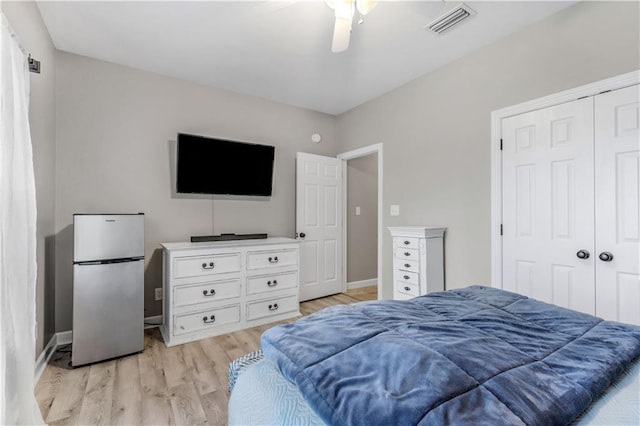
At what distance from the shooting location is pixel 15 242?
54.5 inches

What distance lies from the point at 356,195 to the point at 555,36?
2.92m

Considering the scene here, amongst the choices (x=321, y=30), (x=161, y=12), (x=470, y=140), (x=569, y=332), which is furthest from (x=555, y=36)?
(x=161, y=12)

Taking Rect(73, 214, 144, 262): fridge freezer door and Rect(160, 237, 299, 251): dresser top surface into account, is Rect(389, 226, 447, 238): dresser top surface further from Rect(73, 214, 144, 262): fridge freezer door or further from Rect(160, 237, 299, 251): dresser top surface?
Rect(73, 214, 144, 262): fridge freezer door

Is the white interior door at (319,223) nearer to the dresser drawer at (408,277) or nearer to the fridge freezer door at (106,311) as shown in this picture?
the dresser drawer at (408,277)

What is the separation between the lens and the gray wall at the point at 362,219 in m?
4.61

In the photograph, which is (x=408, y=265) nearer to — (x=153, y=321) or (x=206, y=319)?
(x=206, y=319)

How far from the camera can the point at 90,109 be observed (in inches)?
111

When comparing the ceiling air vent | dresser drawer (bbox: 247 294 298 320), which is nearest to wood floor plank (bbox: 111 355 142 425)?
dresser drawer (bbox: 247 294 298 320)

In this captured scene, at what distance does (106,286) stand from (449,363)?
2648mm

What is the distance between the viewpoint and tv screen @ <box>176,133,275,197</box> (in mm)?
3123

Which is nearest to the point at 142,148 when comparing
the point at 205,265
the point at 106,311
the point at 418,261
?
the point at 205,265

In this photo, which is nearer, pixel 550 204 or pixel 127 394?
pixel 127 394

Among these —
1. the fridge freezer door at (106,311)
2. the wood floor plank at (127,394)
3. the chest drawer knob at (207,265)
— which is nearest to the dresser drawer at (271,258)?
the chest drawer knob at (207,265)

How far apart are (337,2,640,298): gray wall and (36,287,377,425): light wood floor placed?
2.17 m
